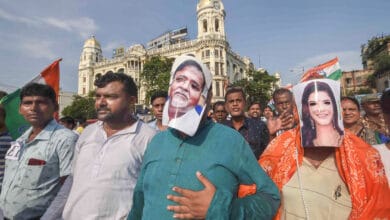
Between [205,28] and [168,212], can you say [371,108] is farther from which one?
[205,28]

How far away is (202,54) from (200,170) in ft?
169

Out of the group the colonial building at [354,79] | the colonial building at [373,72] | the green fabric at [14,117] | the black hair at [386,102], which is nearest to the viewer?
the black hair at [386,102]

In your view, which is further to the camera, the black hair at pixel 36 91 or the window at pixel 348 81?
the window at pixel 348 81

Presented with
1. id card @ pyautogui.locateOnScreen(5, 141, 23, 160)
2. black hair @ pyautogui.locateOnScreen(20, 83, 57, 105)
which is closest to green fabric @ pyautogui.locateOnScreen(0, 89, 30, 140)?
id card @ pyautogui.locateOnScreen(5, 141, 23, 160)

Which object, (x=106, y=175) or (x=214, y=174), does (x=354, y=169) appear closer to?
(x=214, y=174)

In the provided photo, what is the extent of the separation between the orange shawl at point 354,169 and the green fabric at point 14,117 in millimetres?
3659

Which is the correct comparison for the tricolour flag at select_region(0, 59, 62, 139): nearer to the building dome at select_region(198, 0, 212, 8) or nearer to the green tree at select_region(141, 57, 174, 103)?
the green tree at select_region(141, 57, 174, 103)

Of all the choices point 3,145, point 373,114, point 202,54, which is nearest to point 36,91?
point 3,145

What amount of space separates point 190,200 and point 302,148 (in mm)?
1174

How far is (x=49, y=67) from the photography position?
570 centimetres

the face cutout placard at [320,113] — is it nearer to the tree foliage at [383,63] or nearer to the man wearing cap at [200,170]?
the man wearing cap at [200,170]

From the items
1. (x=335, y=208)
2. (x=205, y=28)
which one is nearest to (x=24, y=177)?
(x=335, y=208)

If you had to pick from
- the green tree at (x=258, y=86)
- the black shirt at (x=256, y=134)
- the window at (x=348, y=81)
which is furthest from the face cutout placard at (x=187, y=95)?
the window at (x=348, y=81)

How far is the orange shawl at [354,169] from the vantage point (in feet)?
6.68
